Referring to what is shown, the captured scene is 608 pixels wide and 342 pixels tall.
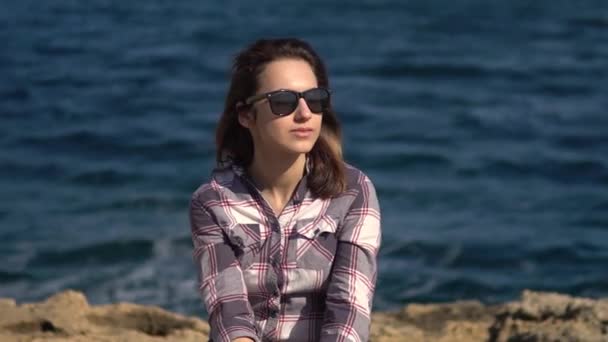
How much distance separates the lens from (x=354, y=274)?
11.4 ft

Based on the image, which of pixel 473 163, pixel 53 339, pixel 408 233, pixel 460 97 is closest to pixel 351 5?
pixel 460 97

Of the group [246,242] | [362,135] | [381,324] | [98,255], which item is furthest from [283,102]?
[362,135]

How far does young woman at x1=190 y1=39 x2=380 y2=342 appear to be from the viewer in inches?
136

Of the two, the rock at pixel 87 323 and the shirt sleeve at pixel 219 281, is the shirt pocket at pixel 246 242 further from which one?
the rock at pixel 87 323

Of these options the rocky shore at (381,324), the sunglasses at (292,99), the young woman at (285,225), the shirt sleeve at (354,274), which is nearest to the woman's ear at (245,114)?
the young woman at (285,225)

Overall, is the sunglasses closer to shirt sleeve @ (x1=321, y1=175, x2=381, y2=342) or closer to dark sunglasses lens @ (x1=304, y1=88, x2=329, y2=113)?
dark sunglasses lens @ (x1=304, y1=88, x2=329, y2=113)

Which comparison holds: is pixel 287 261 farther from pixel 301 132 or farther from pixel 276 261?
pixel 301 132

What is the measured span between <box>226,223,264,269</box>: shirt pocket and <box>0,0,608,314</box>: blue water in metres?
4.89

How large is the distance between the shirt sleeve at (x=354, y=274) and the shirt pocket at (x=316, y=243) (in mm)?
25

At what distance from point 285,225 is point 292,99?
0.37m

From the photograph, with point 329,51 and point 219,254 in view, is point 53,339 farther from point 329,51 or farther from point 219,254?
point 329,51

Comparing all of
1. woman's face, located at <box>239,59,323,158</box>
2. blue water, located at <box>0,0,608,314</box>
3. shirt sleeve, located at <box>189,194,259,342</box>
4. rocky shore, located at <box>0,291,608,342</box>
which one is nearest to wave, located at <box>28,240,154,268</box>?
blue water, located at <box>0,0,608,314</box>

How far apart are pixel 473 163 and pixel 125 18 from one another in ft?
25.7

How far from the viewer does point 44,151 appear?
40.4 feet
